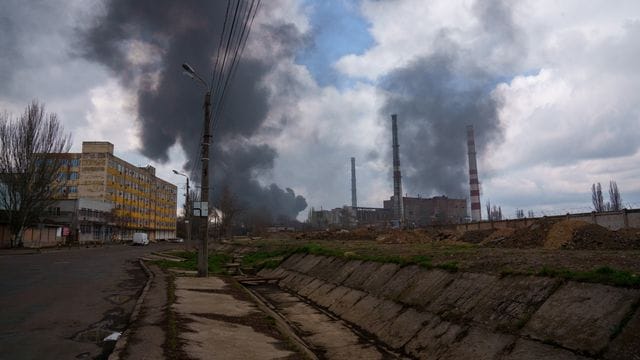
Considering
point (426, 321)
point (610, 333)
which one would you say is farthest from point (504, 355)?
point (426, 321)

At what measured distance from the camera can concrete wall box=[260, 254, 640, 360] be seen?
5832 mm

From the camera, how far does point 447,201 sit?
126 m

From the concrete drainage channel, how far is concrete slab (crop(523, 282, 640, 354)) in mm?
2568

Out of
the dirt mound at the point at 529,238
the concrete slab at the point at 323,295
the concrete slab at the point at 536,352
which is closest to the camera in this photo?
the concrete slab at the point at 536,352

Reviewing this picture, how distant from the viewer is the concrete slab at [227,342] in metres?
7.24

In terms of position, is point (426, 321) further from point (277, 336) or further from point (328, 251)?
point (328, 251)

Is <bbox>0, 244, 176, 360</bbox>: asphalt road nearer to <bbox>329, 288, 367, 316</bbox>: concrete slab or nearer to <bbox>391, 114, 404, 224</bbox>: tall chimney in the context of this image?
<bbox>329, 288, 367, 316</bbox>: concrete slab

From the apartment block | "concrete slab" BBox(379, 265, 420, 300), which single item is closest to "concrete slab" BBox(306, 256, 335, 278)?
"concrete slab" BBox(379, 265, 420, 300)

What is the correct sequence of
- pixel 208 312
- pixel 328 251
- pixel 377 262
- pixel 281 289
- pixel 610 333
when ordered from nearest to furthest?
1. pixel 610 333
2. pixel 208 312
3. pixel 377 262
4. pixel 281 289
5. pixel 328 251

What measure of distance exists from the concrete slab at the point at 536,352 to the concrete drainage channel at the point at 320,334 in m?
2.31

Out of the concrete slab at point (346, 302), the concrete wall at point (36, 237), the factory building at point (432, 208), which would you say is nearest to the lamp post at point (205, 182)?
the concrete slab at point (346, 302)

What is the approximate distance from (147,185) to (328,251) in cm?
12258

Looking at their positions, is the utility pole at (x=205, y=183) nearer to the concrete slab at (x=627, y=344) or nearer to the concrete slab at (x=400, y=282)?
the concrete slab at (x=400, y=282)

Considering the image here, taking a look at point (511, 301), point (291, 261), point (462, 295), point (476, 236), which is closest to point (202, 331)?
point (462, 295)
